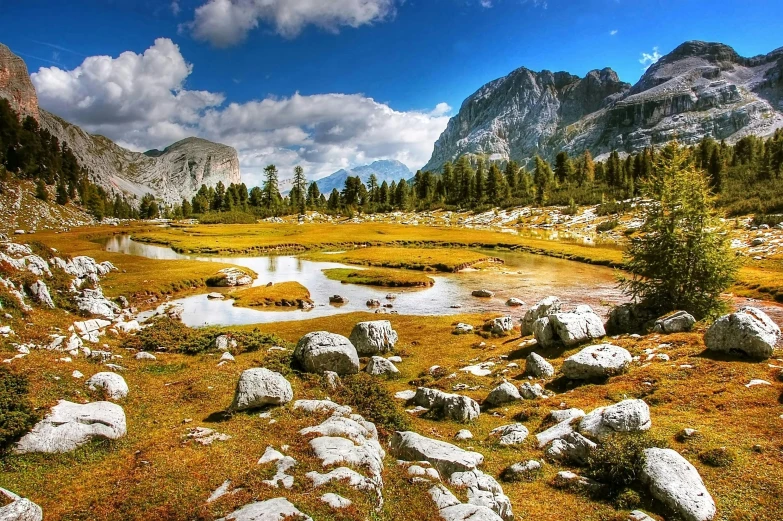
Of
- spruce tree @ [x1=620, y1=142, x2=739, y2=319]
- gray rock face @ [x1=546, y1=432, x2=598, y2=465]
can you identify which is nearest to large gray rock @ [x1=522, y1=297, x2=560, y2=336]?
spruce tree @ [x1=620, y1=142, x2=739, y2=319]

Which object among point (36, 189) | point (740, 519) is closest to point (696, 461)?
point (740, 519)

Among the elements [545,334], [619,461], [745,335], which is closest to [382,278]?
[545,334]

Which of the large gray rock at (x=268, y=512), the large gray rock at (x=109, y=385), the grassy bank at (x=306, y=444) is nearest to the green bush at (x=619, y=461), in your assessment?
the grassy bank at (x=306, y=444)

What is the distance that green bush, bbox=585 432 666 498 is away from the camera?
11570 mm

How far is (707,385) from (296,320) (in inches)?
1300

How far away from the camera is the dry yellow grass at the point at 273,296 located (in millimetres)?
48938

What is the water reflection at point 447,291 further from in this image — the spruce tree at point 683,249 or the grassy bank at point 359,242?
the spruce tree at point 683,249

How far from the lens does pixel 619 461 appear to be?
11898 mm

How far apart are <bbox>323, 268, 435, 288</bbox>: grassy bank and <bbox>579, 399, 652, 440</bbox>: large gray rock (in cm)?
4423

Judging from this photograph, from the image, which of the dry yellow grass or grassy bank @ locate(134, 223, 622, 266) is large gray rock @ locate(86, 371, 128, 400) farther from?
grassy bank @ locate(134, 223, 622, 266)

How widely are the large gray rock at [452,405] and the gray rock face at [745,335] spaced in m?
11.8

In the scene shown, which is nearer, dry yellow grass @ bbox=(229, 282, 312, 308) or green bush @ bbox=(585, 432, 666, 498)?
green bush @ bbox=(585, 432, 666, 498)

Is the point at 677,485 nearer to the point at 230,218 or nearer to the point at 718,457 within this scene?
the point at 718,457

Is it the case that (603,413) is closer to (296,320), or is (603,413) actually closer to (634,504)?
(634,504)
